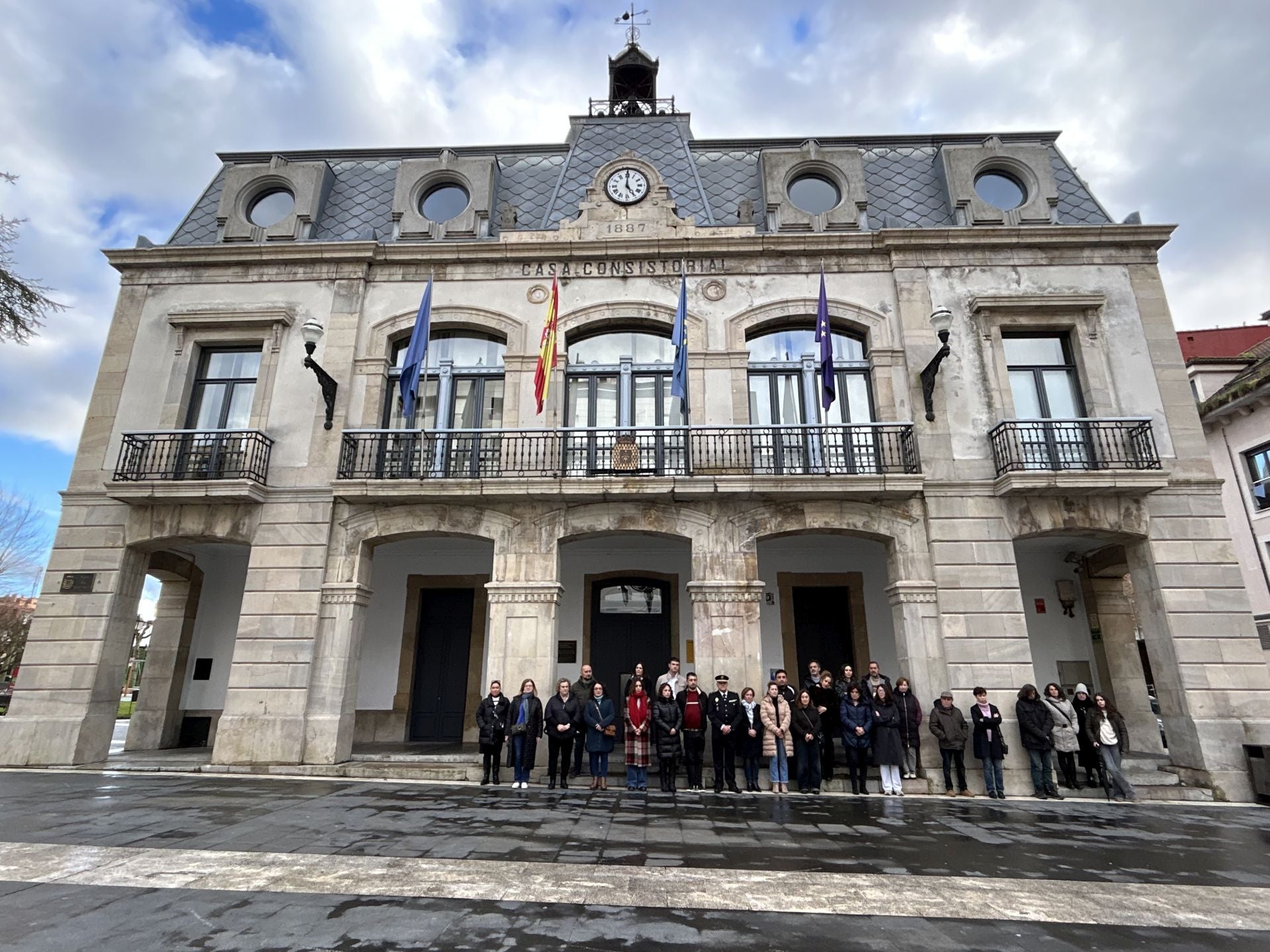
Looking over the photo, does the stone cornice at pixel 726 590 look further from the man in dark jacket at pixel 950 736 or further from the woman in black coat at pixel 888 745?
the man in dark jacket at pixel 950 736

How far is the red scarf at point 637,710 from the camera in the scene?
9.97 meters

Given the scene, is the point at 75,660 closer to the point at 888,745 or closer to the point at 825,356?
the point at 888,745

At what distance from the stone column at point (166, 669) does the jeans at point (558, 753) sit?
973 centimetres

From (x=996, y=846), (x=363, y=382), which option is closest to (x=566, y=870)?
(x=996, y=846)

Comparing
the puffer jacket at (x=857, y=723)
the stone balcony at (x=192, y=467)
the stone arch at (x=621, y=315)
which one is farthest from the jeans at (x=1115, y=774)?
the stone balcony at (x=192, y=467)

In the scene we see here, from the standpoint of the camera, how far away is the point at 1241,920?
484 centimetres

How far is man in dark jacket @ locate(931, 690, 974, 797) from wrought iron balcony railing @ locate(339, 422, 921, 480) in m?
4.10

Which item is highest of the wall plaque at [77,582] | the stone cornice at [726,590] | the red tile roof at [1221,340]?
the red tile roof at [1221,340]

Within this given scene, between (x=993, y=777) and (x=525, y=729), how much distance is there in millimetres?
7243

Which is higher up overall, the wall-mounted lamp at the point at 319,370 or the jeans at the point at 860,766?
the wall-mounted lamp at the point at 319,370

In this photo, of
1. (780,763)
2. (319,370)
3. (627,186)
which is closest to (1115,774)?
(780,763)

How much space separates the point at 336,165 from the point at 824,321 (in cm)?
1252

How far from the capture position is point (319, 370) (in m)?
12.3

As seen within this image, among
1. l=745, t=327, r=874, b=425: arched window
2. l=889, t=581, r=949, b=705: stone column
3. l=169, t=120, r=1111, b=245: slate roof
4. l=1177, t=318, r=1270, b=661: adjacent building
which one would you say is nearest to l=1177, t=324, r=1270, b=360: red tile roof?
l=1177, t=318, r=1270, b=661: adjacent building
